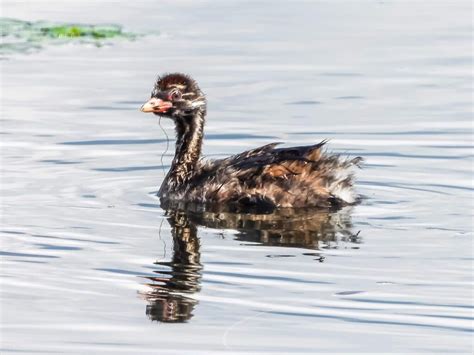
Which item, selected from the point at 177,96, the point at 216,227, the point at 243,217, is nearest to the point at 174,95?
the point at 177,96

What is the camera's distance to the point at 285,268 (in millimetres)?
10070

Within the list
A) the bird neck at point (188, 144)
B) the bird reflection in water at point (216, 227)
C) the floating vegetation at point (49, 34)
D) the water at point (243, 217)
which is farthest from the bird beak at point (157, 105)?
the floating vegetation at point (49, 34)

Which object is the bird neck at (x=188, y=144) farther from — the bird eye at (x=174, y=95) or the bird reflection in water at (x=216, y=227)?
the bird reflection in water at (x=216, y=227)

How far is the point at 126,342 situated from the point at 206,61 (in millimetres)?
11176

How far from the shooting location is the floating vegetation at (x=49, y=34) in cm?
2065

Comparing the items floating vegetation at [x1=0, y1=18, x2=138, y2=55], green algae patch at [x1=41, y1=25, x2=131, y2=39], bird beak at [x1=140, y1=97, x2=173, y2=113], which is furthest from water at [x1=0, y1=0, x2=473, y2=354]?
bird beak at [x1=140, y1=97, x2=173, y2=113]

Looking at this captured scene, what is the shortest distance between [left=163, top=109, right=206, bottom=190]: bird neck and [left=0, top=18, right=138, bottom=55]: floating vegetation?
7195 mm

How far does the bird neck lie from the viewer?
1323 centimetres

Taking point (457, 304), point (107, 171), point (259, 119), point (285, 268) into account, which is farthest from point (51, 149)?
point (457, 304)

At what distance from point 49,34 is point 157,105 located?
27.6 ft

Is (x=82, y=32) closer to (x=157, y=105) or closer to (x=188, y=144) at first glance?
(x=188, y=144)

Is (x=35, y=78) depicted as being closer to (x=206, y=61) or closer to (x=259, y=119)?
(x=206, y=61)

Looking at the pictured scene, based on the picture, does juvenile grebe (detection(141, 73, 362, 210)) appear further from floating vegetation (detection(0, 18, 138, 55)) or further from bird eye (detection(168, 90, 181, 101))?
floating vegetation (detection(0, 18, 138, 55))

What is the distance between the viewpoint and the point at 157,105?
13.2 m
